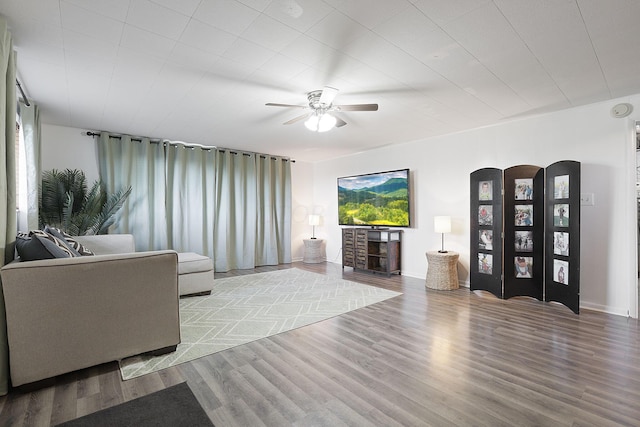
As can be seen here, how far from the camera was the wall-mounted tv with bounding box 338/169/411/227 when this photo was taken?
5313mm

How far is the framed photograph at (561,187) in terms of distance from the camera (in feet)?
11.1

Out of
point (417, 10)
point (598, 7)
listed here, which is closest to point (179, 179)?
point (417, 10)

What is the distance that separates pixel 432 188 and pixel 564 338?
9.21 feet

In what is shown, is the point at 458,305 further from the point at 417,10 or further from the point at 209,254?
the point at 209,254

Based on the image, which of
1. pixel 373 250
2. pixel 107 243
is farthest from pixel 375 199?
pixel 107 243

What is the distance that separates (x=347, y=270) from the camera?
19.2ft

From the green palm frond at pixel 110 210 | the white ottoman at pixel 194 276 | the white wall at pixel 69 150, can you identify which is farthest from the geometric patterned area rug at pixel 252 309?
the white wall at pixel 69 150

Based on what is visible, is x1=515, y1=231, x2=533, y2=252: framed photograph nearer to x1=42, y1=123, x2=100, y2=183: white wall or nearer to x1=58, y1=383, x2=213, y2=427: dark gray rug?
x1=58, y1=383, x2=213, y2=427: dark gray rug

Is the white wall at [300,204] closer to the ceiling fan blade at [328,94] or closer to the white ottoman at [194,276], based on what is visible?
the white ottoman at [194,276]

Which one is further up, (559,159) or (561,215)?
(559,159)

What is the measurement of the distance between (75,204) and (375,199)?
4728 millimetres

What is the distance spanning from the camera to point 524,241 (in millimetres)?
3820

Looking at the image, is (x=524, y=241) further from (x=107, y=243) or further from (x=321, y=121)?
(x=107, y=243)

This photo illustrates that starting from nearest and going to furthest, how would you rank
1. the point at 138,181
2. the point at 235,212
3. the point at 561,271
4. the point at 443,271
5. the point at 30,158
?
the point at 30,158
the point at 561,271
the point at 443,271
the point at 138,181
the point at 235,212
